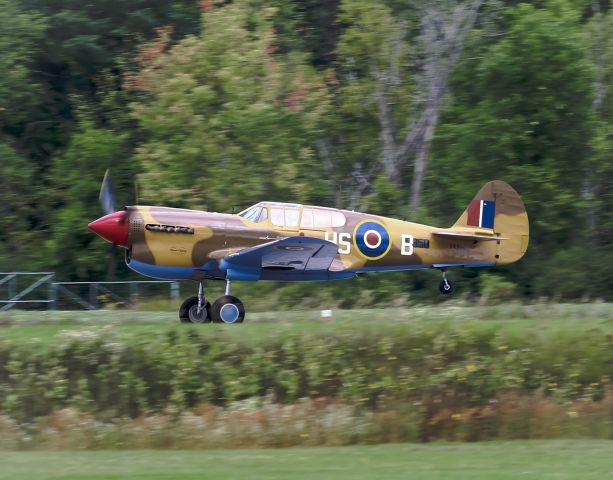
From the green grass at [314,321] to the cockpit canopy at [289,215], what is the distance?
1.71m

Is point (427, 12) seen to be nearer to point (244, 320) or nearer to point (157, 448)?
point (244, 320)

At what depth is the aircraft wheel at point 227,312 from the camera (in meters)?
18.6

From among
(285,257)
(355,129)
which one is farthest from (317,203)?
(285,257)

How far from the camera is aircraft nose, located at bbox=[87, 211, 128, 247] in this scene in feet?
61.3

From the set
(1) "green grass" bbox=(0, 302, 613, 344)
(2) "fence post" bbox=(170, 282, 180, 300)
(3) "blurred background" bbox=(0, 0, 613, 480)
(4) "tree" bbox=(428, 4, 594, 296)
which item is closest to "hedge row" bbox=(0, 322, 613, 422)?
(3) "blurred background" bbox=(0, 0, 613, 480)

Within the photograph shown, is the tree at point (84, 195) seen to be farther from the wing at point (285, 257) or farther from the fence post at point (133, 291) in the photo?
the wing at point (285, 257)

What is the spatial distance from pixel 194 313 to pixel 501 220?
691 cm

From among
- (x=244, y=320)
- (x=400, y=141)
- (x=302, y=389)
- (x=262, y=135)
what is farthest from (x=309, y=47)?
(x=302, y=389)

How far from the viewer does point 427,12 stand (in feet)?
99.6

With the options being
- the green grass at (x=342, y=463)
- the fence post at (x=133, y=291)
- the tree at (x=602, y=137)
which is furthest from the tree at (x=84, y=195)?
the green grass at (x=342, y=463)

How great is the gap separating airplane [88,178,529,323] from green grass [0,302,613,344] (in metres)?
0.83

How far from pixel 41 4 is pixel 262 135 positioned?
43.7 ft

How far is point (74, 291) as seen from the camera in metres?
26.9

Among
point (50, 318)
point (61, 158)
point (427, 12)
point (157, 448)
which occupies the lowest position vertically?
point (157, 448)
